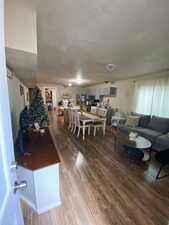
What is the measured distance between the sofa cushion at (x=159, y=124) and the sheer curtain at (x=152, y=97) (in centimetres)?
32

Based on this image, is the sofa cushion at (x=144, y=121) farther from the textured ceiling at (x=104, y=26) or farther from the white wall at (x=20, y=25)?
the white wall at (x=20, y=25)

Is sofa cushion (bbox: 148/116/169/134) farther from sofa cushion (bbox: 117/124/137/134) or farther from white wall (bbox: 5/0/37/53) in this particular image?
white wall (bbox: 5/0/37/53)

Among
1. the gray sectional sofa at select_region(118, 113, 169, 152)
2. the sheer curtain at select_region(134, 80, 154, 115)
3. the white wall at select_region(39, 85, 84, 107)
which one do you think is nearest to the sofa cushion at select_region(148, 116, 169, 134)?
the gray sectional sofa at select_region(118, 113, 169, 152)

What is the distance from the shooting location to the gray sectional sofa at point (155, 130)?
2756 millimetres

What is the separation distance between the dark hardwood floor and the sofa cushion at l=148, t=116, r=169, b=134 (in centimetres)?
131

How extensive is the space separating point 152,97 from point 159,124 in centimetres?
109

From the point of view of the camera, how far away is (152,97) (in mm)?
3846

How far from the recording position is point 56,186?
4.56 feet

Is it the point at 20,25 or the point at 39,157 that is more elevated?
the point at 20,25

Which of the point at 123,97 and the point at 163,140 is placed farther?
the point at 123,97

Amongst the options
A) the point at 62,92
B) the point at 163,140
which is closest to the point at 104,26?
the point at 163,140

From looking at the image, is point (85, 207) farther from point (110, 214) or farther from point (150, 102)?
point (150, 102)

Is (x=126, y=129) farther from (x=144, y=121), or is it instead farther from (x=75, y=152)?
(x=75, y=152)

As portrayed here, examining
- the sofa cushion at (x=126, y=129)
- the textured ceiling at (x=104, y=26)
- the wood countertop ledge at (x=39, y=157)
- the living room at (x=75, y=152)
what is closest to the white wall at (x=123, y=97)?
the sofa cushion at (x=126, y=129)
